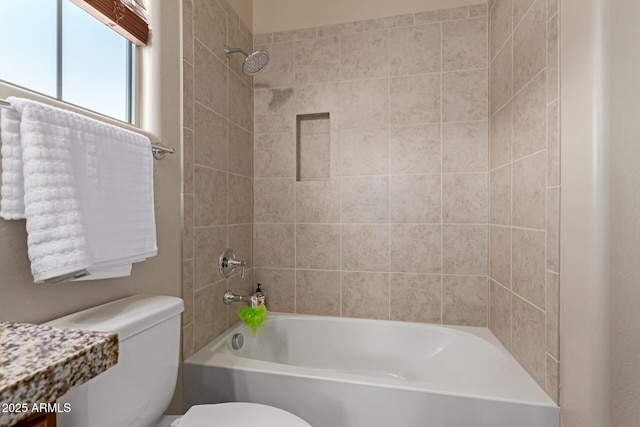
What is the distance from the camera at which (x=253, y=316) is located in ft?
5.59

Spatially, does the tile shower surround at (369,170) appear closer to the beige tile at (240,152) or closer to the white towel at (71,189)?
the beige tile at (240,152)

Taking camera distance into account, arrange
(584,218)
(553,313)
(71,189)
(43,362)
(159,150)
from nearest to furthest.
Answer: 1. (43,362)
2. (71,189)
3. (584,218)
4. (553,313)
5. (159,150)

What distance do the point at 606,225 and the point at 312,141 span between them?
152cm

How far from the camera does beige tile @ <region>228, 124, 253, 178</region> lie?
68.1 inches

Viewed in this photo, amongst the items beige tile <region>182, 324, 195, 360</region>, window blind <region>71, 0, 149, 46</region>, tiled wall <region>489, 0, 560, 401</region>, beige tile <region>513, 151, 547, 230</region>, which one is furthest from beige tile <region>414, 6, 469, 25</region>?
beige tile <region>182, 324, 195, 360</region>

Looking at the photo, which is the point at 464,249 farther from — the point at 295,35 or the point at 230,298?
the point at 295,35

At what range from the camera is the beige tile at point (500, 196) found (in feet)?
4.70

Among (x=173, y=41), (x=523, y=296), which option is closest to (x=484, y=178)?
(x=523, y=296)

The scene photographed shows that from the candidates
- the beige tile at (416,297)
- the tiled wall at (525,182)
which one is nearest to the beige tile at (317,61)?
the tiled wall at (525,182)

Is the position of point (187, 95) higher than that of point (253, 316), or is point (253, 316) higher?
point (187, 95)

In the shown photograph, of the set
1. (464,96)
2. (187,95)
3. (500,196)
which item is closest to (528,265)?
(500,196)

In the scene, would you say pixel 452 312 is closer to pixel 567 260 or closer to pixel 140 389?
pixel 567 260

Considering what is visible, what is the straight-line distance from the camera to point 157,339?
35.8 inches

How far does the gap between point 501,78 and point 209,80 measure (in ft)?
4.75
